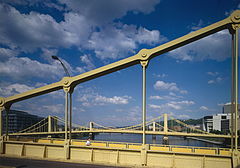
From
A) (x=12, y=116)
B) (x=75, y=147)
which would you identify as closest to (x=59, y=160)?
(x=75, y=147)

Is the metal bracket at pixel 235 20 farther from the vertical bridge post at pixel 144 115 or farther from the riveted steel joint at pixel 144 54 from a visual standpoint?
the vertical bridge post at pixel 144 115

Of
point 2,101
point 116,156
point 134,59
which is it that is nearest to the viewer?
point 116,156

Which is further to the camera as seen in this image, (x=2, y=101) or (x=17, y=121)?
(x=17, y=121)

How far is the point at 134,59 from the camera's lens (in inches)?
509

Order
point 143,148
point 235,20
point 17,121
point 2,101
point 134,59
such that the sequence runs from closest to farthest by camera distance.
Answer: point 235,20
point 143,148
point 134,59
point 2,101
point 17,121

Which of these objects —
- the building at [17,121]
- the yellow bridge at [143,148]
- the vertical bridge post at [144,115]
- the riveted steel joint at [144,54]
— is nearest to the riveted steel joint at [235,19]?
the yellow bridge at [143,148]

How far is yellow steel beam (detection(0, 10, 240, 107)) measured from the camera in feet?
37.4

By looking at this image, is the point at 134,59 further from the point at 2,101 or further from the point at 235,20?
the point at 2,101

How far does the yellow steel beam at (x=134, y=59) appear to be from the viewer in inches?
449

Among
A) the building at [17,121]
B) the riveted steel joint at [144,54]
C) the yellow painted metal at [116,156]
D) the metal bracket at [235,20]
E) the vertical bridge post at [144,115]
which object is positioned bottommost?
the building at [17,121]

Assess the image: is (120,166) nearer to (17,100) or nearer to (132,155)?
(132,155)

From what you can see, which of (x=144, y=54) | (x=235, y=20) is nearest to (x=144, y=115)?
(x=144, y=54)

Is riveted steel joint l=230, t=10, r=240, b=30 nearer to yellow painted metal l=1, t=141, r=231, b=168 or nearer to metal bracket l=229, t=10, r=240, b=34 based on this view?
metal bracket l=229, t=10, r=240, b=34

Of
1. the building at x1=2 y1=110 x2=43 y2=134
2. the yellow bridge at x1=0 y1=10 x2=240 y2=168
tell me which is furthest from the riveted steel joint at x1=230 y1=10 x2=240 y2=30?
the building at x1=2 y1=110 x2=43 y2=134
